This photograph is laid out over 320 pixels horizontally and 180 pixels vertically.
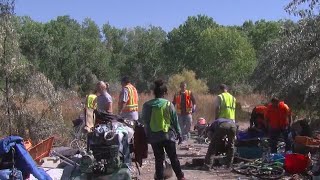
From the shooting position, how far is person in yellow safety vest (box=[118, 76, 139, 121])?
1166 centimetres

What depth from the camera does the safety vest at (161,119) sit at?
930 centimetres

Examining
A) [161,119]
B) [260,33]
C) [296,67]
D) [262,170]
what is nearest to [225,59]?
[260,33]

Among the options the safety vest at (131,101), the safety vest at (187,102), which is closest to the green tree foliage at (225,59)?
the safety vest at (187,102)

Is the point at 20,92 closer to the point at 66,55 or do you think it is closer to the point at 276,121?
the point at 276,121

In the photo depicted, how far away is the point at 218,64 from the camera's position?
207ft

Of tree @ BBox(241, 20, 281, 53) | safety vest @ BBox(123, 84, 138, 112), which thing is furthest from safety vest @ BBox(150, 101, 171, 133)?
tree @ BBox(241, 20, 281, 53)

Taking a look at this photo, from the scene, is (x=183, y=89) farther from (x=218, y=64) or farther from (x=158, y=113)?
(x=218, y=64)

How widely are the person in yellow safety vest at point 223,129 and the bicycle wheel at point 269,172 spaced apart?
2.75 feet

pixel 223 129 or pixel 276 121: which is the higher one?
pixel 276 121

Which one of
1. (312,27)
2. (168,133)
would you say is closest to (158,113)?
(168,133)

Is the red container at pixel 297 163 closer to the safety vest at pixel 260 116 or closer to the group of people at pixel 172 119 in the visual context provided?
the group of people at pixel 172 119

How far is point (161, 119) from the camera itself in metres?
9.33

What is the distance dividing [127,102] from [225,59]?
168ft

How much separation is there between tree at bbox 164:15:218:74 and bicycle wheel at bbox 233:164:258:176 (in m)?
58.3
